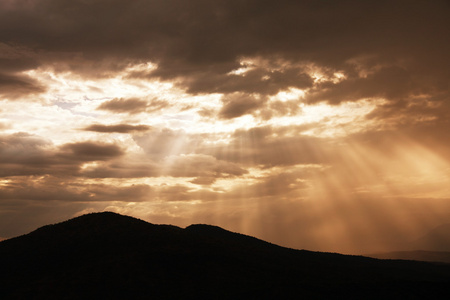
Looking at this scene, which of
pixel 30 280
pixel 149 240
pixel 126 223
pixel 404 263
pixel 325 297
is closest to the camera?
pixel 325 297

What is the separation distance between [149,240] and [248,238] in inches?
1908

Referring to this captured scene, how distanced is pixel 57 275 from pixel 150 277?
677 inches

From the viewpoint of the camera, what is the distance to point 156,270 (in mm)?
71812

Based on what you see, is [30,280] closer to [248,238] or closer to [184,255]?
[184,255]

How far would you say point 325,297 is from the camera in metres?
60.4

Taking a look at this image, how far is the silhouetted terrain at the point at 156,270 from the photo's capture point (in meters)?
63.1

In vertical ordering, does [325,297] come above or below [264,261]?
below

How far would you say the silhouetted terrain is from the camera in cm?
6306

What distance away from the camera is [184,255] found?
261 ft

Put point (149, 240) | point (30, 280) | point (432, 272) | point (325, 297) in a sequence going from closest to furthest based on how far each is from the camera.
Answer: point (325, 297)
point (30, 280)
point (149, 240)
point (432, 272)

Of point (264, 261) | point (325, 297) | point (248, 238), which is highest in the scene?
point (248, 238)

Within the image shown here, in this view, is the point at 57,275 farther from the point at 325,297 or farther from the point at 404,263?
the point at 404,263

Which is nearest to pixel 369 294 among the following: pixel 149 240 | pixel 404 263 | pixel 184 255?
pixel 184 255

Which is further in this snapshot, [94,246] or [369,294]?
[94,246]
